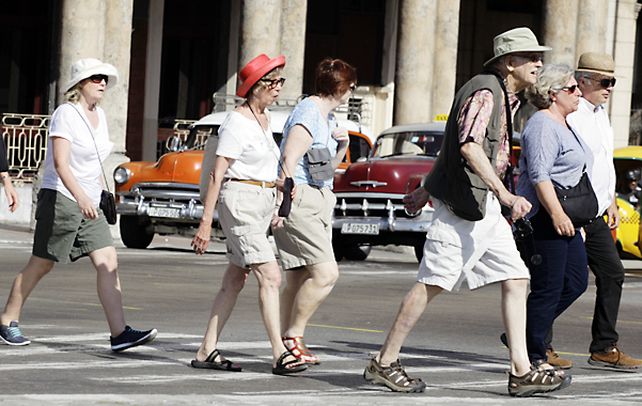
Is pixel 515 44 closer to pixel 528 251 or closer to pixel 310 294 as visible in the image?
pixel 528 251

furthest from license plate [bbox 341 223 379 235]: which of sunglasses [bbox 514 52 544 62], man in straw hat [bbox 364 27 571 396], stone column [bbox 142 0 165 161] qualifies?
stone column [bbox 142 0 165 161]

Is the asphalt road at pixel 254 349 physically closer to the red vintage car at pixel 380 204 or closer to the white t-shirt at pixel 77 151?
the white t-shirt at pixel 77 151

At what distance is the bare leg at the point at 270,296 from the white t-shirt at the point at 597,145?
214 centimetres

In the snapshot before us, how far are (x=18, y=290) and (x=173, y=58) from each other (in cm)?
2752

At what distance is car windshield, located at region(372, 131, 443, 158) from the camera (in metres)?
23.7

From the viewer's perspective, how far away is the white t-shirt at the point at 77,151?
10.9 meters

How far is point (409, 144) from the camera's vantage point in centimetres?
2398

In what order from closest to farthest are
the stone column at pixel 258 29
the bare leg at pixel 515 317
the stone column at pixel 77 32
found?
the bare leg at pixel 515 317 → the stone column at pixel 77 32 → the stone column at pixel 258 29

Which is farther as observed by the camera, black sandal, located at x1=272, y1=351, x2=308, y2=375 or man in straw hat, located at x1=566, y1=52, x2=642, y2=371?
man in straw hat, located at x1=566, y1=52, x2=642, y2=371

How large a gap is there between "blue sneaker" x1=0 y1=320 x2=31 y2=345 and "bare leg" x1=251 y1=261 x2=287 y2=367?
1712 mm

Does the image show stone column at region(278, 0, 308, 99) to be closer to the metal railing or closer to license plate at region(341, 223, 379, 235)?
the metal railing

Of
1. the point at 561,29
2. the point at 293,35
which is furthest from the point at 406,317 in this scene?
the point at 561,29

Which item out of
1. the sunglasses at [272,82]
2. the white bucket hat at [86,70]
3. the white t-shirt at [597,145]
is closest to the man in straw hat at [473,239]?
the sunglasses at [272,82]

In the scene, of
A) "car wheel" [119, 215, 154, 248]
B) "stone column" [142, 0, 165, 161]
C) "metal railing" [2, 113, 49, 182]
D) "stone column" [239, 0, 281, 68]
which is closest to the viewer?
"car wheel" [119, 215, 154, 248]
